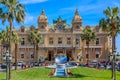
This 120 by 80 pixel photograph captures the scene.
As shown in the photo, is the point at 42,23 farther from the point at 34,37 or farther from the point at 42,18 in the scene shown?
the point at 34,37

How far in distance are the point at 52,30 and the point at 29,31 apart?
6.87 meters

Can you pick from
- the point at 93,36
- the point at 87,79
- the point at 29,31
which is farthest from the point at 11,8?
the point at 29,31

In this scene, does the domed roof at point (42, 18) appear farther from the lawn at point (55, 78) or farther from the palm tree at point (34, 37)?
the lawn at point (55, 78)

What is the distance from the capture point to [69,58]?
335 ft

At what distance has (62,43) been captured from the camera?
102375 mm

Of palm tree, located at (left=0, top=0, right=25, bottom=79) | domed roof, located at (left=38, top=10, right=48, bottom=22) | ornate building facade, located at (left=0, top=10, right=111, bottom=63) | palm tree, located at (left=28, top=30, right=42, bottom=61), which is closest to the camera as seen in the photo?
palm tree, located at (left=0, top=0, right=25, bottom=79)

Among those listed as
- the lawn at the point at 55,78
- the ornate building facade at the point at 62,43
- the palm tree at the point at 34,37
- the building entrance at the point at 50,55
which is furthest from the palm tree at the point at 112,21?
the building entrance at the point at 50,55

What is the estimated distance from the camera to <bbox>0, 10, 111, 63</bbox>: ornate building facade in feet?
333

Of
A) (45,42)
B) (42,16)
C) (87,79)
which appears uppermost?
(42,16)

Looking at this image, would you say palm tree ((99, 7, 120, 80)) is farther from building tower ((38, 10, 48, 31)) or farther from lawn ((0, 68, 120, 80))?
building tower ((38, 10, 48, 31))

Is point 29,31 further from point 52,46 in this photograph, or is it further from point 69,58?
point 69,58

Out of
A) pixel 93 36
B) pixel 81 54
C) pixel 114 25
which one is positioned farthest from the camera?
pixel 81 54

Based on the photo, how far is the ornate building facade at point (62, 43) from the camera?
102 m

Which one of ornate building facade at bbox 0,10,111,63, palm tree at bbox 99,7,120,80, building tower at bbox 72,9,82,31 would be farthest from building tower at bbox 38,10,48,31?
palm tree at bbox 99,7,120,80
